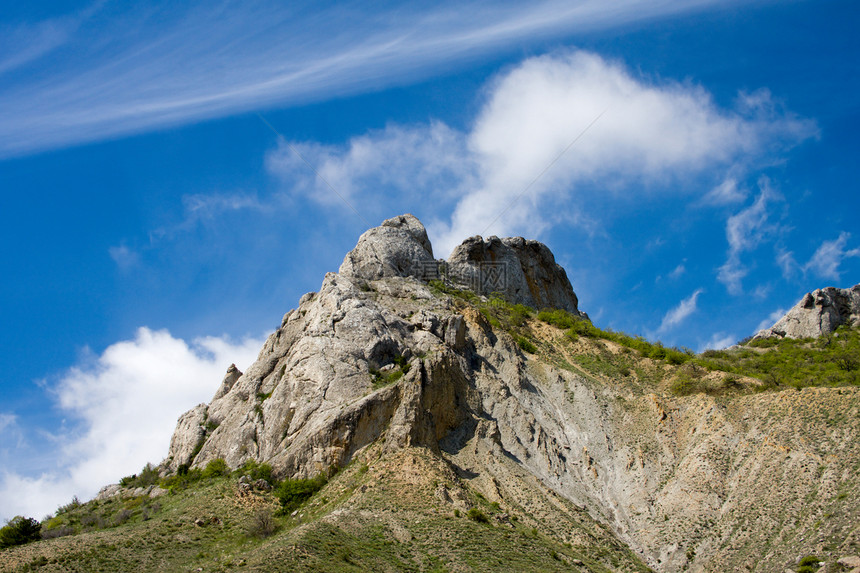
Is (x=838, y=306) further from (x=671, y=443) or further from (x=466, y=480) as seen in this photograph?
(x=466, y=480)

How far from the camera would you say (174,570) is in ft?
121

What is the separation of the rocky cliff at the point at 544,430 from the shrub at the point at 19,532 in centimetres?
1227

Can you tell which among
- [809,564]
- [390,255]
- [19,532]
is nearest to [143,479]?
[19,532]

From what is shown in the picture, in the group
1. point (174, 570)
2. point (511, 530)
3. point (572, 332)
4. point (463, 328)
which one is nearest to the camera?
point (174, 570)

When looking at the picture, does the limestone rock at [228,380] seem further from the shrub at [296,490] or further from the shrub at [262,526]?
the shrub at [262,526]

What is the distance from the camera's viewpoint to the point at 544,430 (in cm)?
5753

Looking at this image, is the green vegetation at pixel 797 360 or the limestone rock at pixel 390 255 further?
the limestone rock at pixel 390 255

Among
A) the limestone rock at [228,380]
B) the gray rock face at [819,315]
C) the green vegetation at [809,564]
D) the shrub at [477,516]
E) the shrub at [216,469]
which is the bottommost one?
the green vegetation at [809,564]

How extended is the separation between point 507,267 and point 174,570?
6532cm

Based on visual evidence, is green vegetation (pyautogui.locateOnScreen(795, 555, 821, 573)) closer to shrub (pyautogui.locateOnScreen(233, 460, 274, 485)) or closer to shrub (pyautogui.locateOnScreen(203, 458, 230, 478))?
shrub (pyautogui.locateOnScreen(233, 460, 274, 485))

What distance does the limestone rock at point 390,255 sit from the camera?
77.8m

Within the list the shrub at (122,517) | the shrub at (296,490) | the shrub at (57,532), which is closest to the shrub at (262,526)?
the shrub at (296,490)

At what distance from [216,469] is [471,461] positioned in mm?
19830

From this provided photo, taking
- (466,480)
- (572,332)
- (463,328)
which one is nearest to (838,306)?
(572,332)
